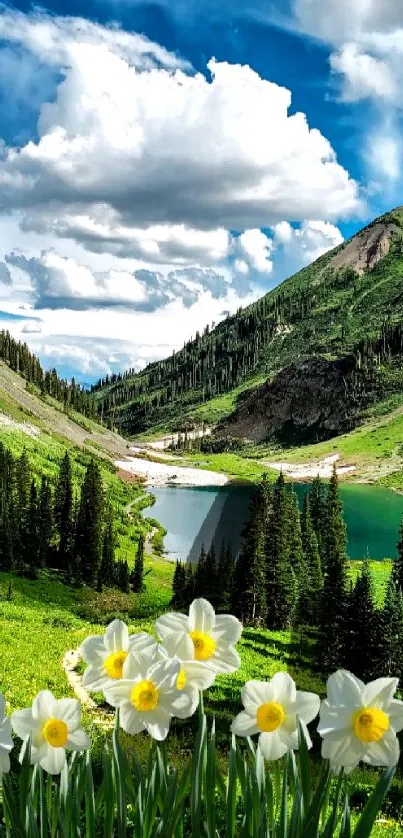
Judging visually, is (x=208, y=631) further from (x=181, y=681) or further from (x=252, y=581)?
Answer: (x=252, y=581)

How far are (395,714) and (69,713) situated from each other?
5.60 feet

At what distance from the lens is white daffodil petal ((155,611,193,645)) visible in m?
3.21

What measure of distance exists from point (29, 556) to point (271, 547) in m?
26.1

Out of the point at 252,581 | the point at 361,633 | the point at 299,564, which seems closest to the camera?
the point at 361,633

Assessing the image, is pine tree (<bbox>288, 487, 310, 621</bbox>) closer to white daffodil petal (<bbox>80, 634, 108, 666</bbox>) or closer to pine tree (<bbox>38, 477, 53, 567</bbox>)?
pine tree (<bbox>38, 477, 53, 567</bbox>)

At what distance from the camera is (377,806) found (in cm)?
288

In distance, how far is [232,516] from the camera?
103m

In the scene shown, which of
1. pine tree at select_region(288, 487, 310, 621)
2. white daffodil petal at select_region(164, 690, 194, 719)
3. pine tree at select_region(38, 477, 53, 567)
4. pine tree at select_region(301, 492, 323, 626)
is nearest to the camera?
white daffodil petal at select_region(164, 690, 194, 719)

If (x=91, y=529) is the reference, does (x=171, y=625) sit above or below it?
above

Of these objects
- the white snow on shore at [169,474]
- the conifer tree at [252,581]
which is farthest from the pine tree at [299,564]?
the white snow on shore at [169,474]

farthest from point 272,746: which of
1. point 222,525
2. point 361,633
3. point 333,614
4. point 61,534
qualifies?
point 222,525

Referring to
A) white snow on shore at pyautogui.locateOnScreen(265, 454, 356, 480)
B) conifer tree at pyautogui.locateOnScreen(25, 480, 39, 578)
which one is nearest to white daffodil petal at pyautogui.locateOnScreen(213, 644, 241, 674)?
conifer tree at pyautogui.locateOnScreen(25, 480, 39, 578)

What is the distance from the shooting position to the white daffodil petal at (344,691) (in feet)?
9.22

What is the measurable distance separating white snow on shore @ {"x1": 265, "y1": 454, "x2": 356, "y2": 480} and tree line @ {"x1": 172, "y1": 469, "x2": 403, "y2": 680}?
264 feet
